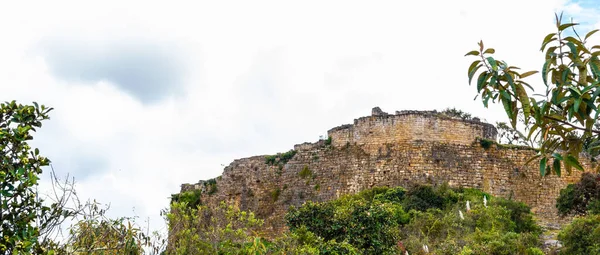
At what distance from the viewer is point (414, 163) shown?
2584 cm

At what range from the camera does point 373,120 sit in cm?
2673

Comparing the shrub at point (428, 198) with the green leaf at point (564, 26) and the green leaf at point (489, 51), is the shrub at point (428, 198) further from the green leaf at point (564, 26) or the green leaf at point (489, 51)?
the green leaf at point (564, 26)

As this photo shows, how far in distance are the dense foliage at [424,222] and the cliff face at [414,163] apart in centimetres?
90

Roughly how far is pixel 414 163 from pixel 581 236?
329 inches

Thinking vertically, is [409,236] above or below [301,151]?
below

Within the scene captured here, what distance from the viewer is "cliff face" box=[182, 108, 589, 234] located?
25.5 m

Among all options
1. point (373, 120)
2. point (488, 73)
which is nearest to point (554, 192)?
point (373, 120)

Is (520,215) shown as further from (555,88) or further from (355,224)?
(555,88)

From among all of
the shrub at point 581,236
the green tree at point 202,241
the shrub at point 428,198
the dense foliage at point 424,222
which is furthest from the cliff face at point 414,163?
the green tree at point 202,241

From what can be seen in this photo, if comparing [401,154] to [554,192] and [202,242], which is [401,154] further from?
[202,242]

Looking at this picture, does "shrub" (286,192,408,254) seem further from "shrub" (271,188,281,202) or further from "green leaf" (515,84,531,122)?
"green leaf" (515,84,531,122)

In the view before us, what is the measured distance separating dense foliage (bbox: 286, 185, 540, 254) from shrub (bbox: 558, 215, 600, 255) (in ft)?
2.47

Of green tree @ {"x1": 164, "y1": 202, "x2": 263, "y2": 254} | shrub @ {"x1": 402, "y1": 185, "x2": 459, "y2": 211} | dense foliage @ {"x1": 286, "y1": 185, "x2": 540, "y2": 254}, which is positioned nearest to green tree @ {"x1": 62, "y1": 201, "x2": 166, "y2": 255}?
green tree @ {"x1": 164, "y1": 202, "x2": 263, "y2": 254}

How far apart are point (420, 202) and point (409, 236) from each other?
129 inches
